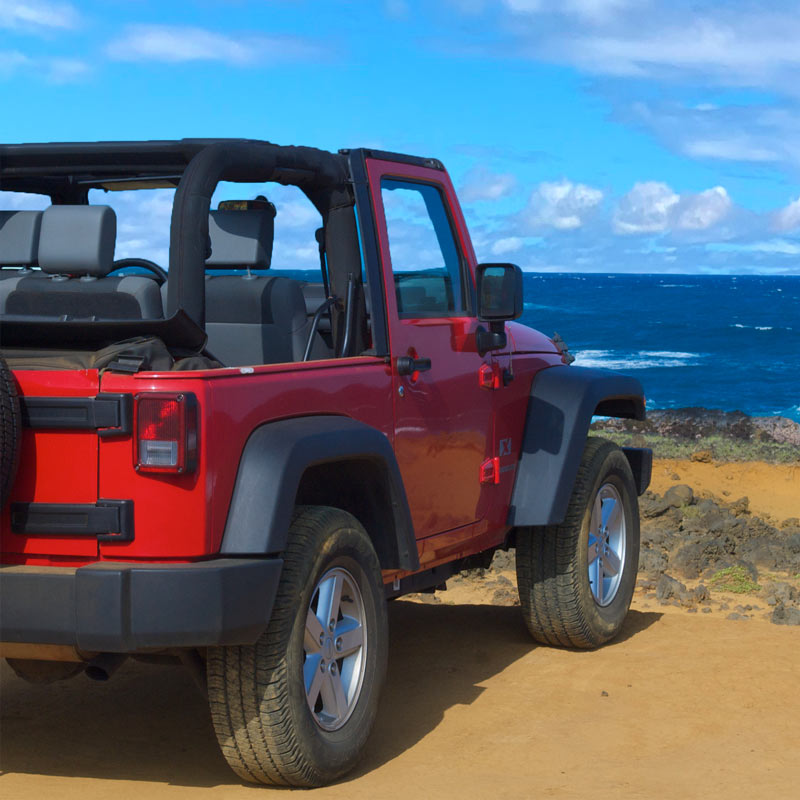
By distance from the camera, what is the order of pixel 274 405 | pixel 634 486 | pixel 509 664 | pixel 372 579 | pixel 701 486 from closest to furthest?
pixel 274 405, pixel 372 579, pixel 509 664, pixel 634 486, pixel 701 486

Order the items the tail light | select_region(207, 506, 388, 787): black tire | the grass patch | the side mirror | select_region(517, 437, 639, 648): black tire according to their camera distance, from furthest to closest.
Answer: the grass patch → select_region(517, 437, 639, 648): black tire → the side mirror → select_region(207, 506, 388, 787): black tire → the tail light

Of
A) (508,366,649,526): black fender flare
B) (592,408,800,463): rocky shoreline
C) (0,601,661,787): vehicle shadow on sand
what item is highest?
(508,366,649,526): black fender flare

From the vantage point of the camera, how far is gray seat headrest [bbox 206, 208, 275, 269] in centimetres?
504

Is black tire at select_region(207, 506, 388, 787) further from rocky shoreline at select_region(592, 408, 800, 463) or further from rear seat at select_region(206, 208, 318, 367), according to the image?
rocky shoreline at select_region(592, 408, 800, 463)

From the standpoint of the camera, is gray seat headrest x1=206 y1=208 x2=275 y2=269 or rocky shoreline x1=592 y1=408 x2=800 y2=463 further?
rocky shoreline x1=592 y1=408 x2=800 y2=463

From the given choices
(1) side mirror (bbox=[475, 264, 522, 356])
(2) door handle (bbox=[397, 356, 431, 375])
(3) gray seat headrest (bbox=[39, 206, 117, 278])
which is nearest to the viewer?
(3) gray seat headrest (bbox=[39, 206, 117, 278])

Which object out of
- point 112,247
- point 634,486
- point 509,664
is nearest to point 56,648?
point 112,247

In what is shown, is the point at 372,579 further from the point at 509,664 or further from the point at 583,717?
the point at 509,664

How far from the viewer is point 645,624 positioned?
301 inches

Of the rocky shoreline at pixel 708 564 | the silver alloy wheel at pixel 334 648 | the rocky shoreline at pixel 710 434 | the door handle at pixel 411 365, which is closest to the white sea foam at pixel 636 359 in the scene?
the rocky shoreline at pixel 710 434

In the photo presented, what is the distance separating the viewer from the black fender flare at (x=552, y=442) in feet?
20.9

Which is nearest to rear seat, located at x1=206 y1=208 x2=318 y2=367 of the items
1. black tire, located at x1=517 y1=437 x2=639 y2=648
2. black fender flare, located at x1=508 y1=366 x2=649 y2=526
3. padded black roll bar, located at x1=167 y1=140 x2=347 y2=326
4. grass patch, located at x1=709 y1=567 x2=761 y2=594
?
padded black roll bar, located at x1=167 y1=140 x2=347 y2=326

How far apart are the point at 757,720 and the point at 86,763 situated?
2.77m

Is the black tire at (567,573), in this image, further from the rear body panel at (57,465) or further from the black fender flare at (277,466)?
the rear body panel at (57,465)
